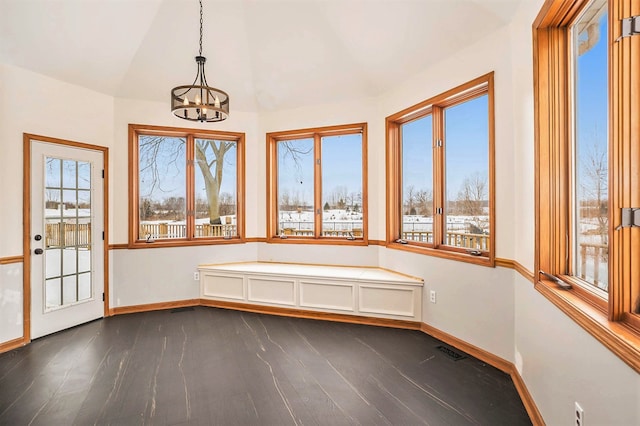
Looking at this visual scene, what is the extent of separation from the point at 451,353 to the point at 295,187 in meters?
2.94

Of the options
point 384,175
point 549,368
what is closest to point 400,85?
point 384,175

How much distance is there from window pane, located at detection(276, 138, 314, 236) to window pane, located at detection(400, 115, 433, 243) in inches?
53.5

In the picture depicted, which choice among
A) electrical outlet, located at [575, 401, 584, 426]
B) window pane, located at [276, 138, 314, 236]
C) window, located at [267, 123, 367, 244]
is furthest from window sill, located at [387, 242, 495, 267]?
electrical outlet, located at [575, 401, 584, 426]

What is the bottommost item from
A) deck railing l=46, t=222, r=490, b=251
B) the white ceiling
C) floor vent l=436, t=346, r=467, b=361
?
floor vent l=436, t=346, r=467, b=361

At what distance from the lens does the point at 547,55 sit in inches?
84.2

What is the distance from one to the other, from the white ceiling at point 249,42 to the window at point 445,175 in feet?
1.64

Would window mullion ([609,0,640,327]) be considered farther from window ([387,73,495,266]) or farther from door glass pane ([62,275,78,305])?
door glass pane ([62,275,78,305])

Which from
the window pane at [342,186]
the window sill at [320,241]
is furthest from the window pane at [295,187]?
the window pane at [342,186]

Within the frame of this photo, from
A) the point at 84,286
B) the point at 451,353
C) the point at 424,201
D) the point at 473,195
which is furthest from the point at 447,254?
the point at 84,286

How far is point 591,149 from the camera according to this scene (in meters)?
1.73

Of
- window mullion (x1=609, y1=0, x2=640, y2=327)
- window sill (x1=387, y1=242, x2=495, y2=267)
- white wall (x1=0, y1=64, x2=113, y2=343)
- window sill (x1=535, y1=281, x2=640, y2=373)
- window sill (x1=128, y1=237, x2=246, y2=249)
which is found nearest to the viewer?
window sill (x1=535, y1=281, x2=640, y2=373)

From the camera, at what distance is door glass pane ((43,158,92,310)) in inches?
146

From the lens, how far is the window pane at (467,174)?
316cm

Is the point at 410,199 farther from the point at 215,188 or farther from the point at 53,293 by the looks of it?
the point at 53,293
